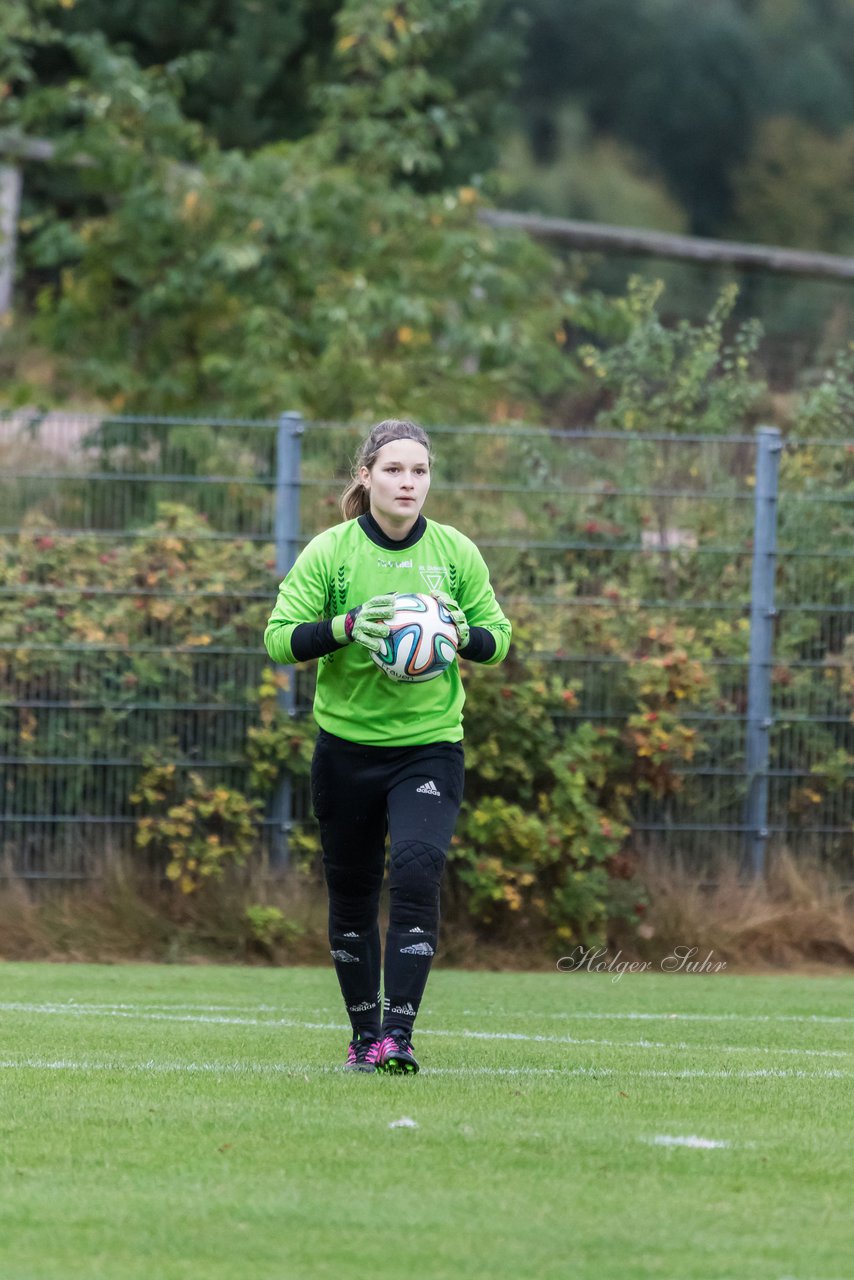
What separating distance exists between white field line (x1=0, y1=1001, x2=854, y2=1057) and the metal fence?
2690mm

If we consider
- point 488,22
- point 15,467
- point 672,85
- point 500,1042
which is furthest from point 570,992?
point 672,85

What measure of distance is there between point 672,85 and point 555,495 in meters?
51.1

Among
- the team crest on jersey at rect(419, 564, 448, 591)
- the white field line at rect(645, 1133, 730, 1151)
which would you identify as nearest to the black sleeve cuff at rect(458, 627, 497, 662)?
A: the team crest on jersey at rect(419, 564, 448, 591)

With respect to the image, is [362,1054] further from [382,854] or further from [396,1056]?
[382,854]

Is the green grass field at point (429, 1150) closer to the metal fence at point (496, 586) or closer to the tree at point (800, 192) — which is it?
the metal fence at point (496, 586)

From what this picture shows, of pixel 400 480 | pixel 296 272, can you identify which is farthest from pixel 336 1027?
pixel 296 272

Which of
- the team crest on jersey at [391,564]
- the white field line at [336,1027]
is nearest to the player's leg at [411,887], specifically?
the team crest on jersey at [391,564]

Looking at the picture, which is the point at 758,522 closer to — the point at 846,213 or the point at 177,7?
the point at 177,7

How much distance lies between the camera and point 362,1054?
6.36m

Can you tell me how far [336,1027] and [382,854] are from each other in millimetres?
1276

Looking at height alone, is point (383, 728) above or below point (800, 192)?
below

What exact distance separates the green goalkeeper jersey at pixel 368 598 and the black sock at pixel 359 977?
647 mm

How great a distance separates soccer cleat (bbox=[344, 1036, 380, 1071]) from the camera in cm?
625

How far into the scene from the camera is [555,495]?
36.4 feet
